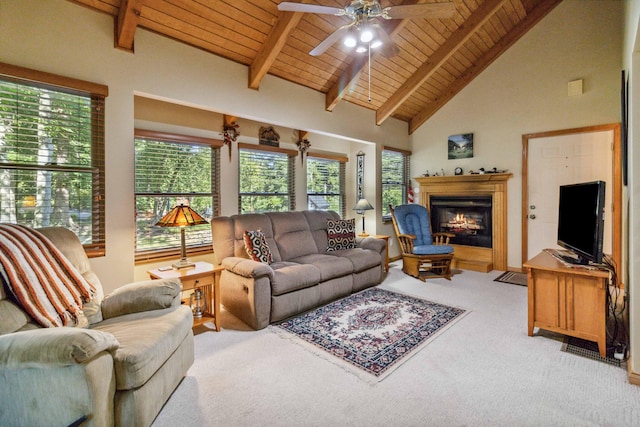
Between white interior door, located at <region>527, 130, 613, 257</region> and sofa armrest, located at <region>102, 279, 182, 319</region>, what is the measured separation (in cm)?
525

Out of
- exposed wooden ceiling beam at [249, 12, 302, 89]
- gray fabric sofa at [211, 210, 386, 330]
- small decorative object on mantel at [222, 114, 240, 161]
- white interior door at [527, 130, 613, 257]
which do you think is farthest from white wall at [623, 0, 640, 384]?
small decorative object on mantel at [222, 114, 240, 161]

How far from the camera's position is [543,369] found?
221 cm

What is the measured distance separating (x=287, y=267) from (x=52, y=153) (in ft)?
7.29

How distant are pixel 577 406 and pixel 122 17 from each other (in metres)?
4.28

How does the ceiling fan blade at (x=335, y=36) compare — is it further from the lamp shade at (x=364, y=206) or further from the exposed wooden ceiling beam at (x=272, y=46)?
the lamp shade at (x=364, y=206)

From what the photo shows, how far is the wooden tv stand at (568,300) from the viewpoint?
7.76 ft

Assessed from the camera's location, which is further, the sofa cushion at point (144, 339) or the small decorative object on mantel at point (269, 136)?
the small decorative object on mantel at point (269, 136)

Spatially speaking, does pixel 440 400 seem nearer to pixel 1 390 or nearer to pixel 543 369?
pixel 543 369

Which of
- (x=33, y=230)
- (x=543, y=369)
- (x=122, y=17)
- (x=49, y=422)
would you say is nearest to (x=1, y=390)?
(x=49, y=422)

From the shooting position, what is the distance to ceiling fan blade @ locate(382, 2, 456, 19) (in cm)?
242

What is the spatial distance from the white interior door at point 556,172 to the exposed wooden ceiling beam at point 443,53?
2.01 m

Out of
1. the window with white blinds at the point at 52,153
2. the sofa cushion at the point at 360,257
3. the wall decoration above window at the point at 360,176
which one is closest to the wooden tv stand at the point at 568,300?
the sofa cushion at the point at 360,257

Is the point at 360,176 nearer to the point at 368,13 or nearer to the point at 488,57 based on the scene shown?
the point at 488,57

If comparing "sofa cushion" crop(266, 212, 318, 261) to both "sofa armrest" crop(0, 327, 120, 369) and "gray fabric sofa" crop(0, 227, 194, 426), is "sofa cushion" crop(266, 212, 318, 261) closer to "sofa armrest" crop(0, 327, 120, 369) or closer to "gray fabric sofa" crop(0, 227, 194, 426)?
"gray fabric sofa" crop(0, 227, 194, 426)
